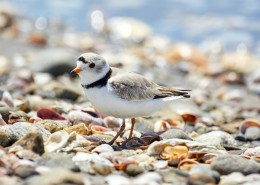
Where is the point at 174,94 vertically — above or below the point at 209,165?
above

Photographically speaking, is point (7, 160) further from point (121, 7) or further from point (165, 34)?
point (121, 7)

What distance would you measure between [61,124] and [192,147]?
146 cm

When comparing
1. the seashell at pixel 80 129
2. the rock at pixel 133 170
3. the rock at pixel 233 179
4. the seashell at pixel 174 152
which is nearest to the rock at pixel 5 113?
the seashell at pixel 80 129

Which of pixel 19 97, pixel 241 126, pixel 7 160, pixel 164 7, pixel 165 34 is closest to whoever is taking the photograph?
pixel 7 160

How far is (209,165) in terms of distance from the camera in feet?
17.4

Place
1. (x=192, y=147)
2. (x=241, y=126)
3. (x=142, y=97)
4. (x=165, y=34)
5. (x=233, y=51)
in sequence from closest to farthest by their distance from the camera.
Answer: (x=192, y=147) < (x=142, y=97) < (x=241, y=126) < (x=233, y=51) < (x=165, y=34)

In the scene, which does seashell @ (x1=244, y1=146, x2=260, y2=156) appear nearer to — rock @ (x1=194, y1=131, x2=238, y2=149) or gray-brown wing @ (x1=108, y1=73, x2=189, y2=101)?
rock @ (x1=194, y1=131, x2=238, y2=149)

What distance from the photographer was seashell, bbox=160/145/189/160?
552 cm

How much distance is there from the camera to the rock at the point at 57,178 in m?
4.33

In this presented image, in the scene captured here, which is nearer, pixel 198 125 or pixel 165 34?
pixel 198 125

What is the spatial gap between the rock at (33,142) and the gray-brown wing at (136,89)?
99 cm

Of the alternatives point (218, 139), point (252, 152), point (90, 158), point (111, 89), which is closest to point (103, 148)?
point (90, 158)

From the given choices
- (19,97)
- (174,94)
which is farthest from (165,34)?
(174,94)

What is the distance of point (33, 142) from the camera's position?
520 centimetres
